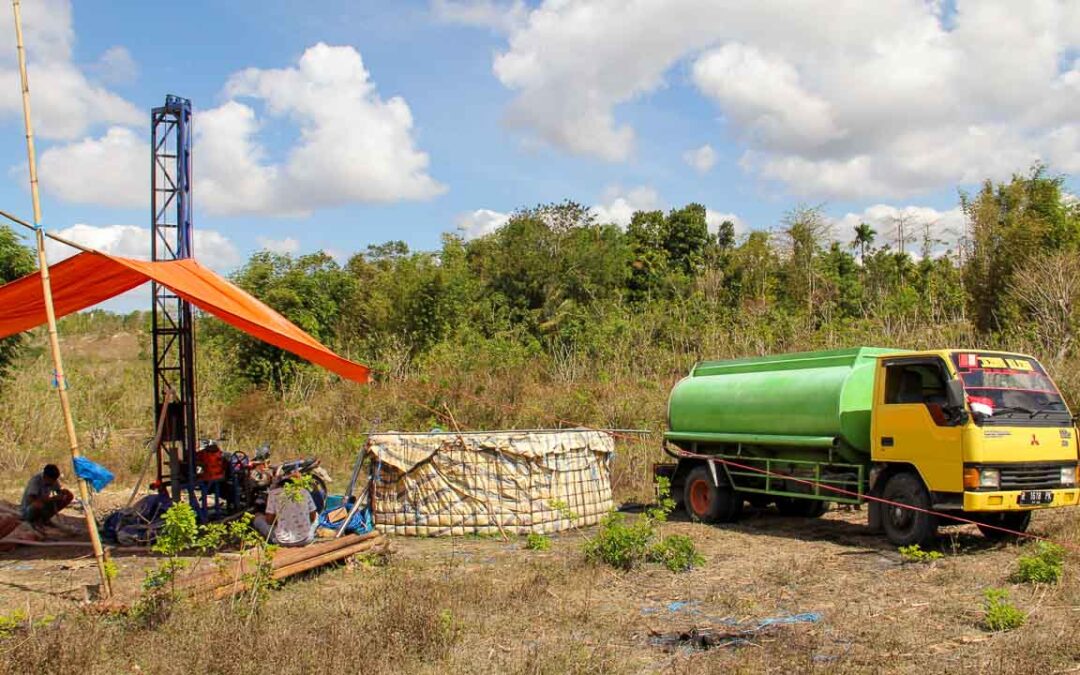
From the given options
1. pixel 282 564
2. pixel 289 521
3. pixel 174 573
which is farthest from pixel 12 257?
pixel 174 573

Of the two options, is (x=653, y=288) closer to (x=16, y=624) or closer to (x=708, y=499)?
(x=708, y=499)

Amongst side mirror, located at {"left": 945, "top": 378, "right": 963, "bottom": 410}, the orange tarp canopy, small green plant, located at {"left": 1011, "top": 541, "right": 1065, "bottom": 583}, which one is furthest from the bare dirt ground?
the orange tarp canopy

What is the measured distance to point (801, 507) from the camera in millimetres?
13805

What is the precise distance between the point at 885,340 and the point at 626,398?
5463mm

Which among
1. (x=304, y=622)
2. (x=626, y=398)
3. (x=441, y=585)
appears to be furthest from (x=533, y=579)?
(x=626, y=398)

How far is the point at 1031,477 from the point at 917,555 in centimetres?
161

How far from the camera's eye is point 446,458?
39.4ft

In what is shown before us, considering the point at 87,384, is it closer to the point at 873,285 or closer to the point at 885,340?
the point at 885,340

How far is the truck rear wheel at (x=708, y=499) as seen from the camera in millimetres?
13078

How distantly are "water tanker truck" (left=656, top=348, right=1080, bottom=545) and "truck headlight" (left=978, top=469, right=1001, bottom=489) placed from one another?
10mm

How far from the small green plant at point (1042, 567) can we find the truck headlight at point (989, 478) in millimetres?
1006

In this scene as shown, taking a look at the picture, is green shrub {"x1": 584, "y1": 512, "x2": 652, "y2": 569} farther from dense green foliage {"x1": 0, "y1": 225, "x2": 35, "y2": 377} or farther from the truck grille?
dense green foliage {"x1": 0, "y1": 225, "x2": 35, "y2": 377}

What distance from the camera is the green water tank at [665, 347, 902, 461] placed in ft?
36.9

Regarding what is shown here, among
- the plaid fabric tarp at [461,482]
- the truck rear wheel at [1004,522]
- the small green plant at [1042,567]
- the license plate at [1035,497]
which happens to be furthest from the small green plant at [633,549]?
the truck rear wheel at [1004,522]
